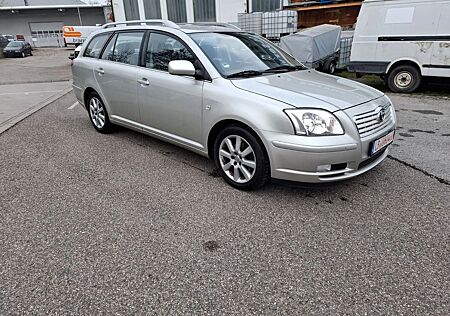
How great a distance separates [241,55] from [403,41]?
6.60 m

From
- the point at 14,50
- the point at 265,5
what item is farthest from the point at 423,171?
the point at 14,50

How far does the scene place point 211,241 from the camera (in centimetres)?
258

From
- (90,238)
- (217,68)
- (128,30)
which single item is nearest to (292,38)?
(128,30)

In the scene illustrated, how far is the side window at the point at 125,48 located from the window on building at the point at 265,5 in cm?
1438

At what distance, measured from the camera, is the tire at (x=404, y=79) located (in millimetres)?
8578

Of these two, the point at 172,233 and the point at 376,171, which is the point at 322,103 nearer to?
the point at 376,171

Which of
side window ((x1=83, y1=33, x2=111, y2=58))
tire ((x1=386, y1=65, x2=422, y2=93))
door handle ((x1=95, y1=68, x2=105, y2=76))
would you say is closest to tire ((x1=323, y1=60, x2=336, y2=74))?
tire ((x1=386, y1=65, x2=422, y2=93))

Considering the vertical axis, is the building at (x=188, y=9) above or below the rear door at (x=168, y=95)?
above

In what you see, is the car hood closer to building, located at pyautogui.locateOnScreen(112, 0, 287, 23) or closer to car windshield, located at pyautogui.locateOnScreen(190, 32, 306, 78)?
car windshield, located at pyautogui.locateOnScreen(190, 32, 306, 78)

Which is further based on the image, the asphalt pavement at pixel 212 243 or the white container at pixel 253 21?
the white container at pixel 253 21

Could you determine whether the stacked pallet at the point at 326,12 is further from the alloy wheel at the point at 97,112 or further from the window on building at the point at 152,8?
the alloy wheel at the point at 97,112

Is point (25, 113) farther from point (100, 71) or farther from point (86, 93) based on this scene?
point (100, 71)

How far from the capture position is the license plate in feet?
9.86

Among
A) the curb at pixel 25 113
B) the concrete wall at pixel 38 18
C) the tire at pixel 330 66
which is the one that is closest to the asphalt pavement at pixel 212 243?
the curb at pixel 25 113
